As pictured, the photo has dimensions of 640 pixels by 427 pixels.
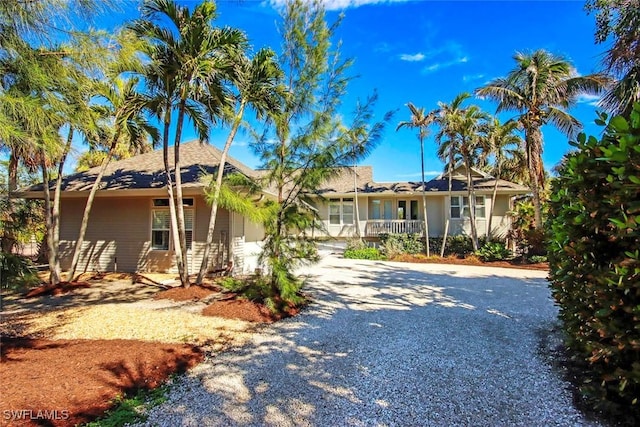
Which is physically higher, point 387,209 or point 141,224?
point 387,209

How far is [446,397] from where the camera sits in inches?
132

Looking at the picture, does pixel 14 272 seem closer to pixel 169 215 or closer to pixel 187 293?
pixel 187 293

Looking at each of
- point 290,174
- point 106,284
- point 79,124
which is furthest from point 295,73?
point 106,284

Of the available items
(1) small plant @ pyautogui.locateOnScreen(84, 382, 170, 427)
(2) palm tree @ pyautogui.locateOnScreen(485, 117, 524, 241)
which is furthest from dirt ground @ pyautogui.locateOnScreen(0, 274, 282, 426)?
(2) palm tree @ pyautogui.locateOnScreen(485, 117, 524, 241)

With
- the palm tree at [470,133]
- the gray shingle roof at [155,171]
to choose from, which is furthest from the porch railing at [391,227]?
the gray shingle roof at [155,171]

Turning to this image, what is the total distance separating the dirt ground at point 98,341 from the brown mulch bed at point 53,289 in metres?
0.03

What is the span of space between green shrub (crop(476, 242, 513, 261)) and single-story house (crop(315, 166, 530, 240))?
2650 mm

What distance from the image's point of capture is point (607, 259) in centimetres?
295

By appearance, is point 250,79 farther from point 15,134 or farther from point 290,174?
point 15,134

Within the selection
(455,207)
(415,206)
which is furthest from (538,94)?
(415,206)

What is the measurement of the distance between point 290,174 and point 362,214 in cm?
1416

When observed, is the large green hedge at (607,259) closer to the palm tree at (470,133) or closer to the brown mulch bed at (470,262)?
the brown mulch bed at (470,262)

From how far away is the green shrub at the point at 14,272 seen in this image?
3.30 metres

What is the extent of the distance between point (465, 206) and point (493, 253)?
405 centimetres
